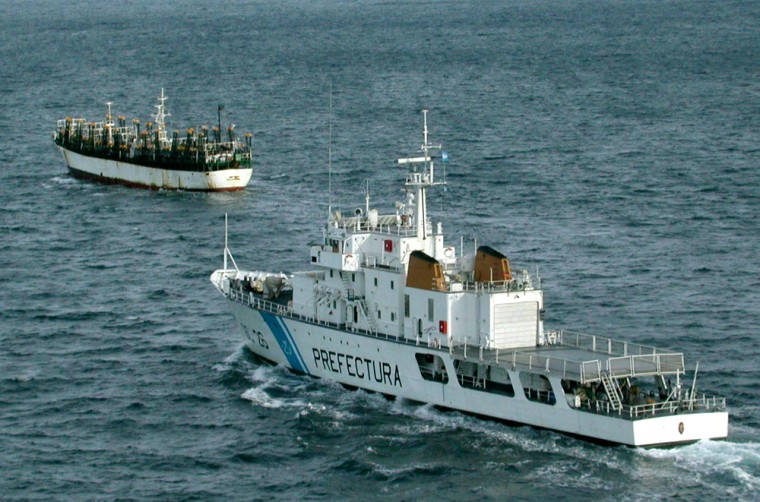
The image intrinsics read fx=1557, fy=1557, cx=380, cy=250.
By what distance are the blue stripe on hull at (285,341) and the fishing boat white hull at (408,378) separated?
0.16 feet

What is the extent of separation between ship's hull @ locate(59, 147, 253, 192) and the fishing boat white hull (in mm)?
47547

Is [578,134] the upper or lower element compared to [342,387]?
upper

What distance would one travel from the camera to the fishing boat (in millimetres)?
133000

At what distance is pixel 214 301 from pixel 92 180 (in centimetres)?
5566

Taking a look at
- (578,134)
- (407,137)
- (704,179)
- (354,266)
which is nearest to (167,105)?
(407,137)

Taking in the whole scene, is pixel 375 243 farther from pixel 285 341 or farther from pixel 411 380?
pixel 411 380

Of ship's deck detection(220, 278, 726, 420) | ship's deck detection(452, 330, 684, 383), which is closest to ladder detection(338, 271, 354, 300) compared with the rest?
ship's deck detection(220, 278, 726, 420)

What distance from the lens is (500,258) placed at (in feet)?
230

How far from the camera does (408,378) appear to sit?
7181 cm

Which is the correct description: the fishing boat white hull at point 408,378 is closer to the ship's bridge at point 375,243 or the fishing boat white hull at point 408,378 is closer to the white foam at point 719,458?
the white foam at point 719,458

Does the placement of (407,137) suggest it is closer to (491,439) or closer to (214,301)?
(214,301)

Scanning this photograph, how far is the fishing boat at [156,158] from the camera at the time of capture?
133 meters

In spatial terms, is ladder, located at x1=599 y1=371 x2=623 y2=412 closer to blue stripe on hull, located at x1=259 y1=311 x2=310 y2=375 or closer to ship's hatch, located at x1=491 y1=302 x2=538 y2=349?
ship's hatch, located at x1=491 y1=302 x2=538 y2=349

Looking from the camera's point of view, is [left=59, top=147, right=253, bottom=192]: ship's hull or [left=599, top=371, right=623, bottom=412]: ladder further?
[left=59, top=147, right=253, bottom=192]: ship's hull
